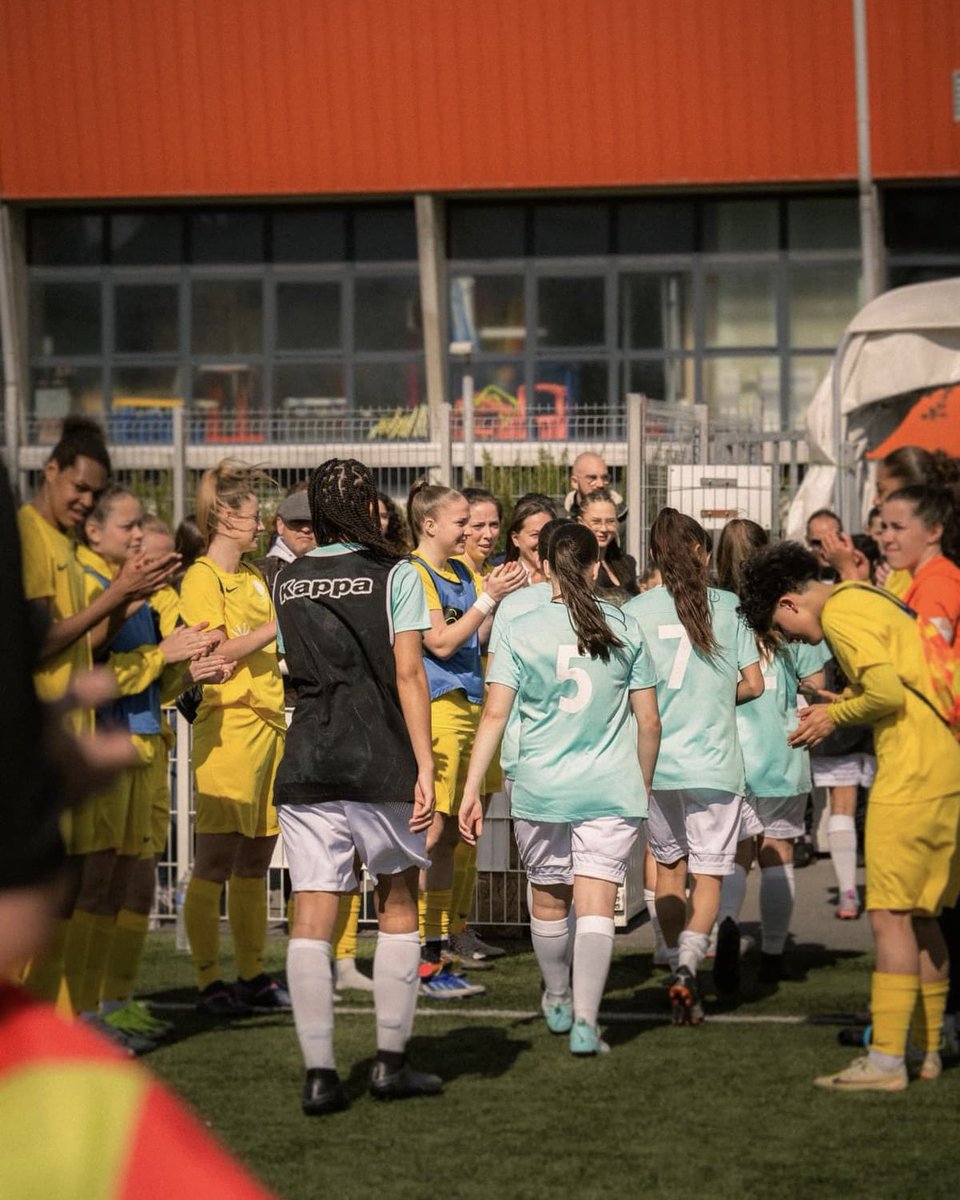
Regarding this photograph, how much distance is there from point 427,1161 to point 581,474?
5247 millimetres

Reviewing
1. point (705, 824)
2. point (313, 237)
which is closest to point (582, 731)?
point (705, 824)

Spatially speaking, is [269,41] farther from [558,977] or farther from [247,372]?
[558,977]

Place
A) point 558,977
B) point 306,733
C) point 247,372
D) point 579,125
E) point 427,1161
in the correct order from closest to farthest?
point 427,1161 < point 306,733 < point 558,977 < point 579,125 < point 247,372

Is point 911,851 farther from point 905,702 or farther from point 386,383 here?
point 386,383

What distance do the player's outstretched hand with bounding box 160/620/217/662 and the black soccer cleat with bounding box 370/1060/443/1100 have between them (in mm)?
1556

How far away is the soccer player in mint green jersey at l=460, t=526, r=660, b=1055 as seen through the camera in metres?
7.43

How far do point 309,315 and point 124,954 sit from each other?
958 inches

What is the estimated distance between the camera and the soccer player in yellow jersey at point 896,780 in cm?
653

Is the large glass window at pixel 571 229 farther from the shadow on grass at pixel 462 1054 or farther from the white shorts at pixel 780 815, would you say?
the shadow on grass at pixel 462 1054

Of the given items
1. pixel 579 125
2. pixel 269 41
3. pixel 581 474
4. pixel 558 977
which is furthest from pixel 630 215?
pixel 558 977

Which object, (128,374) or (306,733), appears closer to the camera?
(306,733)

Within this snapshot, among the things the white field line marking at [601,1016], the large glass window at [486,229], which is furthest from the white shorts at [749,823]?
the large glass window at [486,229]

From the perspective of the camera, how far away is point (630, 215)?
30.3 meters

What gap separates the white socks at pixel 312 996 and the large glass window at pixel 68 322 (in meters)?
26.1
